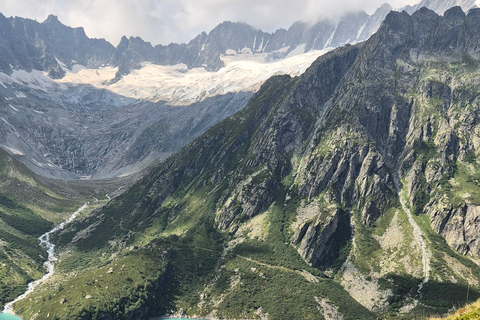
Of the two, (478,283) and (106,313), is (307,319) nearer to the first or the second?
(478,283)

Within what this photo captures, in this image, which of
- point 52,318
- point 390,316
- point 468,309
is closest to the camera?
point 468,309

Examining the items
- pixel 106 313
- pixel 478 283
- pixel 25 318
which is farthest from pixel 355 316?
pixel 25 318

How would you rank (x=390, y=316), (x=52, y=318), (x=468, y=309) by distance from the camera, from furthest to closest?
(x=390, y=316) < (x=52, y=318) < (x=468, y=309)

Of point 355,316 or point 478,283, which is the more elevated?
point 478,283

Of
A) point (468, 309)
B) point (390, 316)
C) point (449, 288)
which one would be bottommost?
point (390, 316)

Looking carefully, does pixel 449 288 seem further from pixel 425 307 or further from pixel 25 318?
pixel 25 318

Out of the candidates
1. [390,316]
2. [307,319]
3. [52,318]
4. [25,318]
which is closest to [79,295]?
[52,318]

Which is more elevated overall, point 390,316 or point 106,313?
point 106,313

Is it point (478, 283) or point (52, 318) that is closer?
point (52, 318)

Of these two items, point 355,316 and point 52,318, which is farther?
point 355,316
